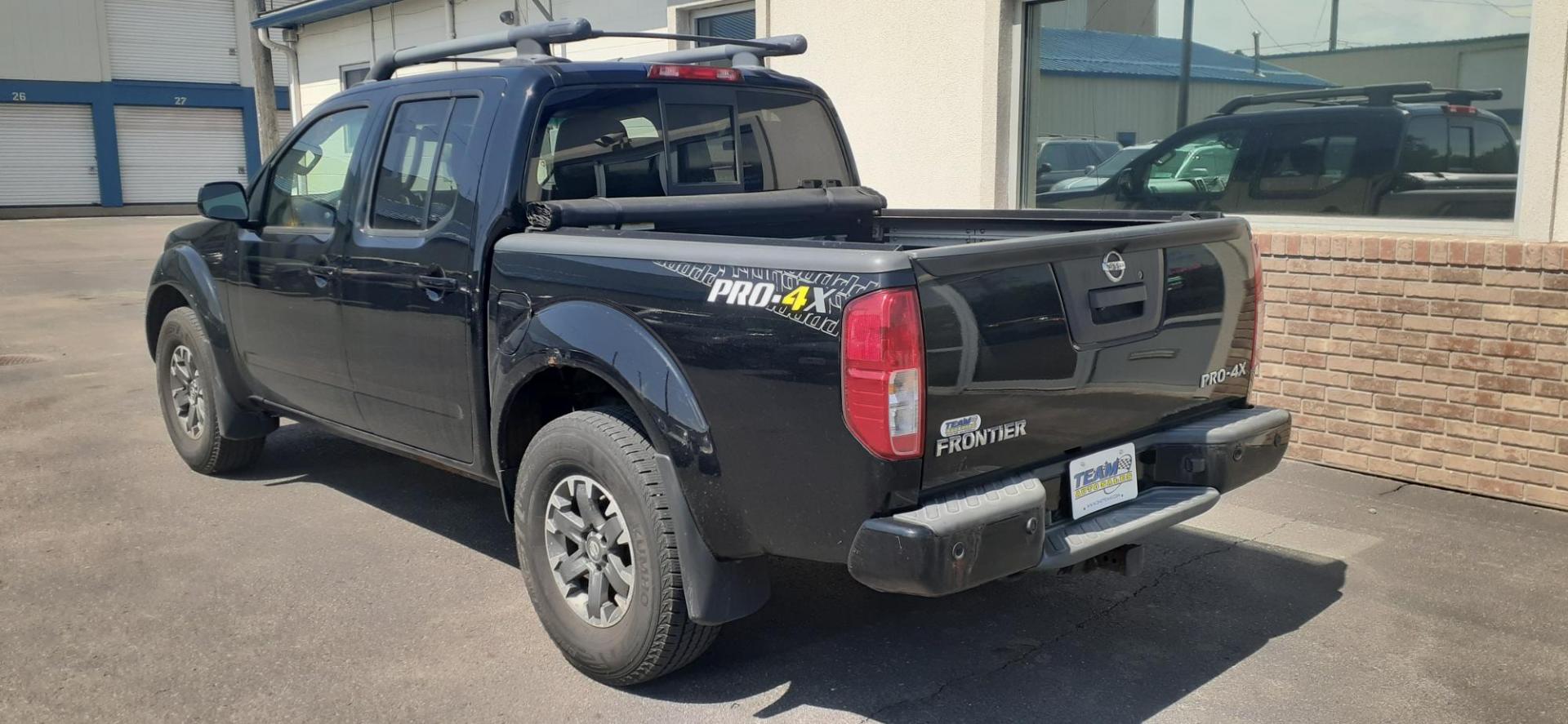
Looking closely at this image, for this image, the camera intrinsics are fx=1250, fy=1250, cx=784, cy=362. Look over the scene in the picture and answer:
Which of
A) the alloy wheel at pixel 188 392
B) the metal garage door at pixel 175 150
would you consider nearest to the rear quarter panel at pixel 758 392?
the alloy wheel at pixel 188 392

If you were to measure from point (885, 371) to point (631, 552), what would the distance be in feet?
3.45

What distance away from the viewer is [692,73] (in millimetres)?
4629

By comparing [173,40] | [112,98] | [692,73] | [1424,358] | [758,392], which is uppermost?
[173,40]

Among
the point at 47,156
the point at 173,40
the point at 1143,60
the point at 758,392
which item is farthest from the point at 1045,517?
the point at 173,40

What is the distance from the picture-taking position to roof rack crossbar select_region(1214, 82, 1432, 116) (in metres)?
6.18

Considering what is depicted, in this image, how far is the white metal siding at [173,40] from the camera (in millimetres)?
34812

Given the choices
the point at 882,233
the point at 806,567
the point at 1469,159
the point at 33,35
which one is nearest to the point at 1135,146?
the point at 1469,159

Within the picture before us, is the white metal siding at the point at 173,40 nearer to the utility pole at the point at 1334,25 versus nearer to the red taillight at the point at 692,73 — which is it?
the red taillight at the point at 692,73

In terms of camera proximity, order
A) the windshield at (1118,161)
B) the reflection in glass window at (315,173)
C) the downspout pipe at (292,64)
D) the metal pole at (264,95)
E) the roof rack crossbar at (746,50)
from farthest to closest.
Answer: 1. the downspout pipe at (292,64)
2. the metal pole at (264,95)
3. the windshield at (1118,161)
4. the roof rack crossbar at (746,50)
5. the reflection in glass window at (315,173)

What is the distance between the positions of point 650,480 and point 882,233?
2.10 metres

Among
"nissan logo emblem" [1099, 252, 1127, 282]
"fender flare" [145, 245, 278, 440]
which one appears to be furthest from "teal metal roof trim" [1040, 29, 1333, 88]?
"fender flare" [145, 245, 278, 440]

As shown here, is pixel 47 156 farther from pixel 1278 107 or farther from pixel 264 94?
pixel 1278 107

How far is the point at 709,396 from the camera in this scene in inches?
133

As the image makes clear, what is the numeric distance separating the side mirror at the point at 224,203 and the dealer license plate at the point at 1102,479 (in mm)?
3865
